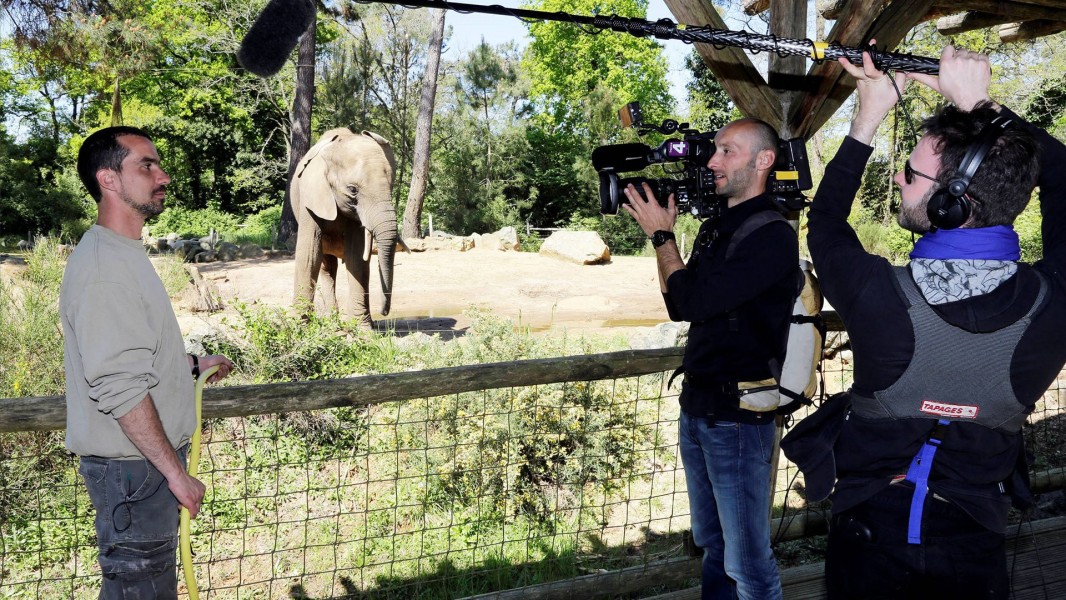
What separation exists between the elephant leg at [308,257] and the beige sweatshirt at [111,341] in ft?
21.7

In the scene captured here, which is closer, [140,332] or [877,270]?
[877,270]

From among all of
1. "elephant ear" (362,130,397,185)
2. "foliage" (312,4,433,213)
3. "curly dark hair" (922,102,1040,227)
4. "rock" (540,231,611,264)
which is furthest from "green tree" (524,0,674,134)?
"curly dark hair" (922,102,1040,227)

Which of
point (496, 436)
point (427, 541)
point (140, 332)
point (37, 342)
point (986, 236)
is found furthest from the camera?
point (37, 342)

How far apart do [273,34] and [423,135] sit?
20670 mm

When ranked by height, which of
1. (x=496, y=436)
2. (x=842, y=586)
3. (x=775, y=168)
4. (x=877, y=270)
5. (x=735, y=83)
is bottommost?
(x=496, y=436)

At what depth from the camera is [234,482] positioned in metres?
5.31

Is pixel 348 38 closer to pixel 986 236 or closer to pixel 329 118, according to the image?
pixel 329 118

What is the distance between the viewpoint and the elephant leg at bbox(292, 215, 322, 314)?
879 cm

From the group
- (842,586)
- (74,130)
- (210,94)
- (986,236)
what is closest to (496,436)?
(842,586)

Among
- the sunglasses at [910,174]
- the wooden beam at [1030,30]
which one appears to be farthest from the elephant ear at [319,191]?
the sunglasses at [910,174]

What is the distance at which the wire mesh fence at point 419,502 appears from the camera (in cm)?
419

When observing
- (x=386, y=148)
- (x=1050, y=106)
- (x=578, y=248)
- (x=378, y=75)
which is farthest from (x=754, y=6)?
(x=378, y=75)

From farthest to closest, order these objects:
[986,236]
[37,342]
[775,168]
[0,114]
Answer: [0,114]
[37,342]
[775,168]
[986,236]

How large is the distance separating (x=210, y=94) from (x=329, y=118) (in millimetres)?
7146
